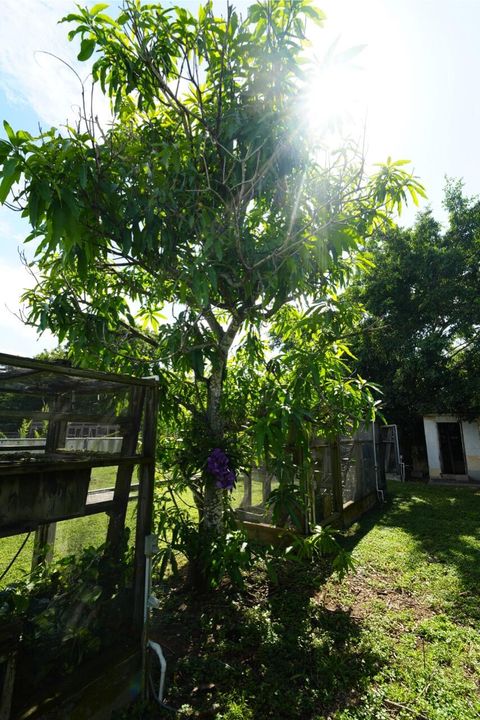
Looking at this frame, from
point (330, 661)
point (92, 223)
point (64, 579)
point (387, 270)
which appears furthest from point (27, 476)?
point (387, 270)

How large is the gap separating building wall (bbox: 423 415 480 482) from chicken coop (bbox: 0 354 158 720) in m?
14.2

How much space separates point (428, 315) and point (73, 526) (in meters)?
14.4

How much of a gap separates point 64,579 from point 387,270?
1493 cm

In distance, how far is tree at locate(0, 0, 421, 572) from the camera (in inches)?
101

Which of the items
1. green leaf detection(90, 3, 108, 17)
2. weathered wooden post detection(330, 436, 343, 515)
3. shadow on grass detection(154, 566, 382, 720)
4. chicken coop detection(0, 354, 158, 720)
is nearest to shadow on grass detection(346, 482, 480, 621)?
weathered wooden post detection(330, 436, 343, 515)

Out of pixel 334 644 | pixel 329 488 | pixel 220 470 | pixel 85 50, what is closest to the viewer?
pixel 85 50

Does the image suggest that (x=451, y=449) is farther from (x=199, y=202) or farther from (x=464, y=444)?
(x=199, y=202)

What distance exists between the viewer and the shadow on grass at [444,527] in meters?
4.30

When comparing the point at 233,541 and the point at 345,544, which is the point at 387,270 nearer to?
the point at 345,544

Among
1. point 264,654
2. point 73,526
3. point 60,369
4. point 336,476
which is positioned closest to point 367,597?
point 264,654

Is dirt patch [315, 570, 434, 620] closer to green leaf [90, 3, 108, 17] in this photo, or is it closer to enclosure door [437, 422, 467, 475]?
green leaf [90, 3, 108, 17]

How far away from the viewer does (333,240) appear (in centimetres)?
275

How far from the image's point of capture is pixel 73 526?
2.38 m

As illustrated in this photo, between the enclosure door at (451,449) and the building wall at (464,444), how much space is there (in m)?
0.25
